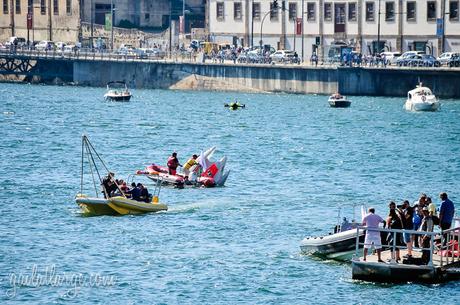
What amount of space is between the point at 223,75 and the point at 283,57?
787 cm

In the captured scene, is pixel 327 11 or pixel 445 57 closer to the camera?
pixel 445 57

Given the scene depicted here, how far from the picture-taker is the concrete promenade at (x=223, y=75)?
15338 centimetres

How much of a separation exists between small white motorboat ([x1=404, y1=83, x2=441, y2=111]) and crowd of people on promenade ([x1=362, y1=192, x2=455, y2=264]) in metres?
88.0

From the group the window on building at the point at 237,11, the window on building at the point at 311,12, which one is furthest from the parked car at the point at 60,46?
the window on building at the point at 311,12

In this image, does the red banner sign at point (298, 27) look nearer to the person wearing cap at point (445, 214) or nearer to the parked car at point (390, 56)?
the parked car at point (390, 56)

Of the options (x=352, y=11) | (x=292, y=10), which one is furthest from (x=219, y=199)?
(x=292, y=10)

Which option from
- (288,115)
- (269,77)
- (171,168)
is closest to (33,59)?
(269,77)

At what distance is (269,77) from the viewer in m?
166

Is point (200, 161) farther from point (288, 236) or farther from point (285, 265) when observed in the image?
point (285, 265)

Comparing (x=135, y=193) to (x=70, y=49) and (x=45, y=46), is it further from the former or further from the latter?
(x=45, y=46)

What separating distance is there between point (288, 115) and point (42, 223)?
77.0 metres

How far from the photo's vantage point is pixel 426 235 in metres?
50.5

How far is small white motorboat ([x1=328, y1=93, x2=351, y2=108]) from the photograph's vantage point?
5748 inches

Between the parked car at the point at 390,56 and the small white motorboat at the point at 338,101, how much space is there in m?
11.0
